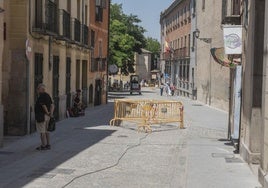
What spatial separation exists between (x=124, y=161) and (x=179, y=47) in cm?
4670

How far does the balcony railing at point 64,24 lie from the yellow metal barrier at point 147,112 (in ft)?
12.3

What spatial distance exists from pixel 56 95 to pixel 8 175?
11.4 metres

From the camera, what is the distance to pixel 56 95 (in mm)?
21172

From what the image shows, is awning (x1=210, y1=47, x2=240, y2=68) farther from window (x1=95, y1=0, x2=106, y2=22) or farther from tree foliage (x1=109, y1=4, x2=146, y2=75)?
tree foliage (x1=109, y1=4, x2=146, y2=75)

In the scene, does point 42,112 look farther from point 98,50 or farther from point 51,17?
point 98,50

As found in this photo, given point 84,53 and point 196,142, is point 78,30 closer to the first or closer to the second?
point 84,53

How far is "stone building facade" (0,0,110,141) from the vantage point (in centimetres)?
1612

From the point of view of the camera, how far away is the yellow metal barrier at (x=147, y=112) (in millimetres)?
19891

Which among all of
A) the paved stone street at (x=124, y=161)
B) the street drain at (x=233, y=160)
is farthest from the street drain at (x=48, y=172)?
the street drain at (x=233, y=160)

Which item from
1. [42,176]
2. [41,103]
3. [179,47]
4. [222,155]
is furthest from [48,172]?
[179,47]

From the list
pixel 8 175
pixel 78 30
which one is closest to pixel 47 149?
pixel 8 175

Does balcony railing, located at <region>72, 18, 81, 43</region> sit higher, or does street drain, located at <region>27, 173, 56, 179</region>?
balcony railing, located at <region>72, 18, 81, 43</region>

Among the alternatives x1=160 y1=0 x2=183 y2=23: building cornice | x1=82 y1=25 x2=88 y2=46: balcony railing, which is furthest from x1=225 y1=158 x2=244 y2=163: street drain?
x1=160 y1=0 x2=183 y2=23: building cornice

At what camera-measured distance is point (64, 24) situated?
21.9 m
